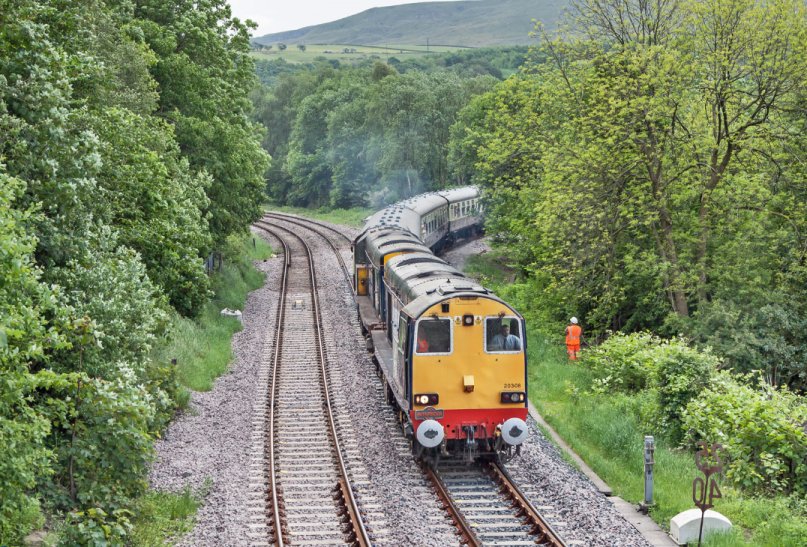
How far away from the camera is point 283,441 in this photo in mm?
17375

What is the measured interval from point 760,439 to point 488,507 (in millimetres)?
4824

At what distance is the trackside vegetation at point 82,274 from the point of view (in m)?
9.89

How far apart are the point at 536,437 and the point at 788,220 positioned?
1066 centimetres

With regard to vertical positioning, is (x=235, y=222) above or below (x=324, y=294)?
above

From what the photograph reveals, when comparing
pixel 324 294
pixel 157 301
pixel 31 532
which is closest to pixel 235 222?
pixel 324 294

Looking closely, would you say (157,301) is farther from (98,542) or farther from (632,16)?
(632,16)

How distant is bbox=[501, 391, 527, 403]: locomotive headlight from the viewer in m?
15.6

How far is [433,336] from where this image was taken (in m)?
15.6

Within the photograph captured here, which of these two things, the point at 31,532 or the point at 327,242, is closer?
the point at 31,532

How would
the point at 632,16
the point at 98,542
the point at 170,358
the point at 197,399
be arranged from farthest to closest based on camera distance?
the point at 632,16
the point at 170,358
the point at 197,399
the point at 98,542

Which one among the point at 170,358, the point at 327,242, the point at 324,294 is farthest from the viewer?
the point at 327,242

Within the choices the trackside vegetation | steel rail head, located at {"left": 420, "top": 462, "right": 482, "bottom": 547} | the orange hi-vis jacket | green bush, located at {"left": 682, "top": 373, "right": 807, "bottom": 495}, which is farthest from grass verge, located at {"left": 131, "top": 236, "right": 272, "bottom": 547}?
the orange hi-vis jacket

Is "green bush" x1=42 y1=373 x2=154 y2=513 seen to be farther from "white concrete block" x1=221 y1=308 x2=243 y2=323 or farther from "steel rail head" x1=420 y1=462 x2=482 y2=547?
"white concrete block" x1=221 y1=308 x2=243 y2=323

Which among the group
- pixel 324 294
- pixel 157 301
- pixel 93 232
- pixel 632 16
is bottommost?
pixel 324 294
